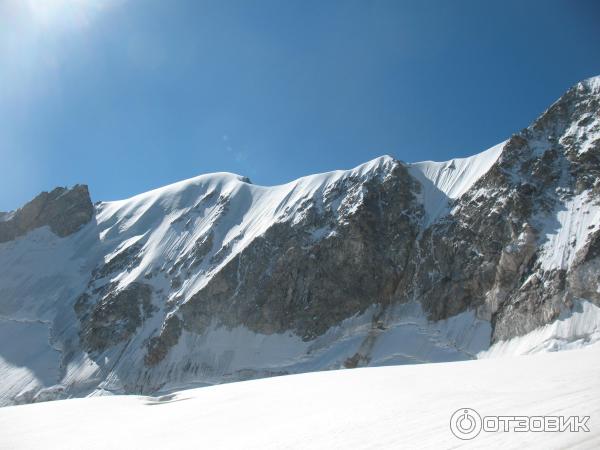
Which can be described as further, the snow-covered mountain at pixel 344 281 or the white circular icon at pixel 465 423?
the snow-covered mountain at pixel 344 281

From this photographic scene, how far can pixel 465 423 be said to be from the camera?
8.21 m

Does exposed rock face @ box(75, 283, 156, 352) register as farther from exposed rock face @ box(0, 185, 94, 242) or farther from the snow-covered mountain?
exposed rock face @ box(0, 185, 94, 242)

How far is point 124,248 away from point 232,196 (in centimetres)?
2190

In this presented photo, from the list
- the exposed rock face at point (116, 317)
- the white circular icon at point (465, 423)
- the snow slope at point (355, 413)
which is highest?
the exposed rock face at point (116, 317)

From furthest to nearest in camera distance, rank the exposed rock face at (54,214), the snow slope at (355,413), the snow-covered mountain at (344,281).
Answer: the exposed rock face at (54,214)
the snow-covered mountain at (344,281)
the snow slope at (355,413)

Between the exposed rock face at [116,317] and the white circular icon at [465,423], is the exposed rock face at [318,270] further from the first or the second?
the white circular icon at [465,423]

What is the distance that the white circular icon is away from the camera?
7.63 metres

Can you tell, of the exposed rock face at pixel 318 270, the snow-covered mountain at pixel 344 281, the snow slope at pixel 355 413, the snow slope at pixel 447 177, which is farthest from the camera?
the snow slope at pixel 447 177

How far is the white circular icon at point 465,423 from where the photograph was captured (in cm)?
763

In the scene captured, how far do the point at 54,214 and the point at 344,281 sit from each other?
240ft
